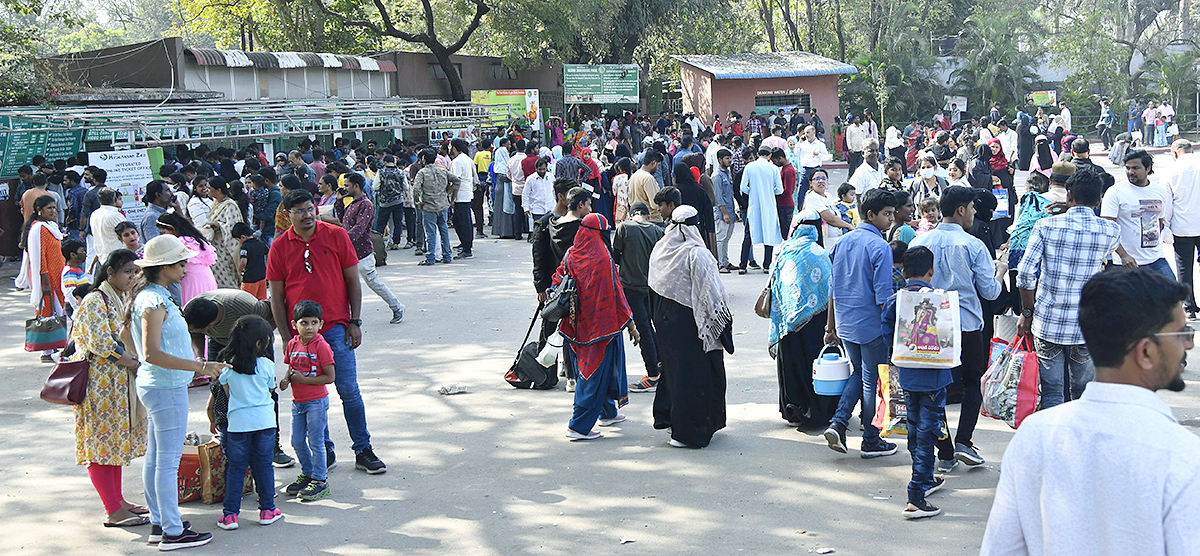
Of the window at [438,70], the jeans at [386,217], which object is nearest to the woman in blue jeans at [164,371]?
the jeans at [386,217]

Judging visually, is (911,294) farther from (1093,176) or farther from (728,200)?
(728,200)

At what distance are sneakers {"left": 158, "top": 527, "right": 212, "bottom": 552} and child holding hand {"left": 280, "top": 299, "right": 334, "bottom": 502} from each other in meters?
0.69

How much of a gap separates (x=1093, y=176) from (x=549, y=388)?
13.6 ft

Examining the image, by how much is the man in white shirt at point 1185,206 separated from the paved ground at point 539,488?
208 cm

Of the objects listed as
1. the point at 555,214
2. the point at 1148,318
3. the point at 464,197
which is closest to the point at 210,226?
the point at 555,214

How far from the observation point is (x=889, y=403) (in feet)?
18.0

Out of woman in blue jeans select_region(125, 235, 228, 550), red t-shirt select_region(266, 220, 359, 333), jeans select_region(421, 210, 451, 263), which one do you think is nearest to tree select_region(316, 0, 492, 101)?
jeans select_region(421, 210, 451, 263)

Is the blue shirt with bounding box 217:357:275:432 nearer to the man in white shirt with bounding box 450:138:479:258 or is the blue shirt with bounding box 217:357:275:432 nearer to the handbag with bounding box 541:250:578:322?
the handbag with bounding box 541:250:578:322

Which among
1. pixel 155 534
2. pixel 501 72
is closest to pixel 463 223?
pixel 155 534

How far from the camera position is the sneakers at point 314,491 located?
568cm

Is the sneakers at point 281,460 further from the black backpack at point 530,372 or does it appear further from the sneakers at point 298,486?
the black backpack at point 530,372

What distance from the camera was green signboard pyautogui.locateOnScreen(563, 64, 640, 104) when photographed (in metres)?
29.0

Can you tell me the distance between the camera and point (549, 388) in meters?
7.98

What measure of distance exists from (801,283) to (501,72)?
95.9 ft
